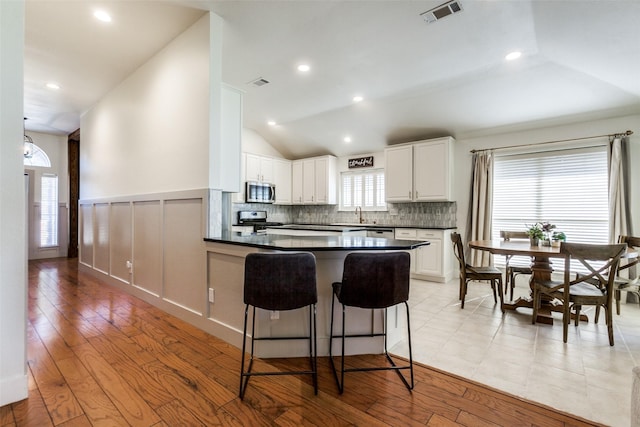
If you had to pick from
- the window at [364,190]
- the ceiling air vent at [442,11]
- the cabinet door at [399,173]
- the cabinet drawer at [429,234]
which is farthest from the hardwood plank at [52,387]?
the window at [364,190]

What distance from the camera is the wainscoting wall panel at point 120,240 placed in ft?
12.5

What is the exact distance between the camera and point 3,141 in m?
1.65

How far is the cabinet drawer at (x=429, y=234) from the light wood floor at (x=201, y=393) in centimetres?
305

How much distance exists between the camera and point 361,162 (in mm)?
6320

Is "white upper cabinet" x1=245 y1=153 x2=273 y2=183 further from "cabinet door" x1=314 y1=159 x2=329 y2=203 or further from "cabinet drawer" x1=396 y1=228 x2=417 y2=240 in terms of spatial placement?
"cabinet drawer" x1=396 y1=228 x2=417 y2=240

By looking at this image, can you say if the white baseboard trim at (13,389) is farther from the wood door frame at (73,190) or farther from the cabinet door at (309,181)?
the wood door frame at (73,190)

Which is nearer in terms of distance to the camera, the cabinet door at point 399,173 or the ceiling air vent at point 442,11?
the ceiling air vent at point 442,11

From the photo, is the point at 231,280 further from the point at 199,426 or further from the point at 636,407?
the point at 636,407

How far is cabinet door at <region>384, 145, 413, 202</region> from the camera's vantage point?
17.3ft

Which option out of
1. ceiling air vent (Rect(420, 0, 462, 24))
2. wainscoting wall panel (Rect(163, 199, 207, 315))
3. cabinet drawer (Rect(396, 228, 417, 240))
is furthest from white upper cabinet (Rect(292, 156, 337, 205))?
ceiling air vent (Rect(420, 0, 462, 24))

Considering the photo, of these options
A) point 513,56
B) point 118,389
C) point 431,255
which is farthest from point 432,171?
point 118,389

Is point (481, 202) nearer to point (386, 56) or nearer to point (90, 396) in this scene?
point (386, 56)

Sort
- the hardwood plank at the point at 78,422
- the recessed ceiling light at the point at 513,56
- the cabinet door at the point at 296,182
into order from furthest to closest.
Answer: the cabinet door at the point at 296,182 → the recessed ceiling light at the point at 513,56 → the hardwood plank at the point at 78,422

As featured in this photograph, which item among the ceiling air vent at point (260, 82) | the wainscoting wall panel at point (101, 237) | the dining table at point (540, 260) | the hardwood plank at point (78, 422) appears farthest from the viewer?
the wainscoting wall panel at point (101, 237)
